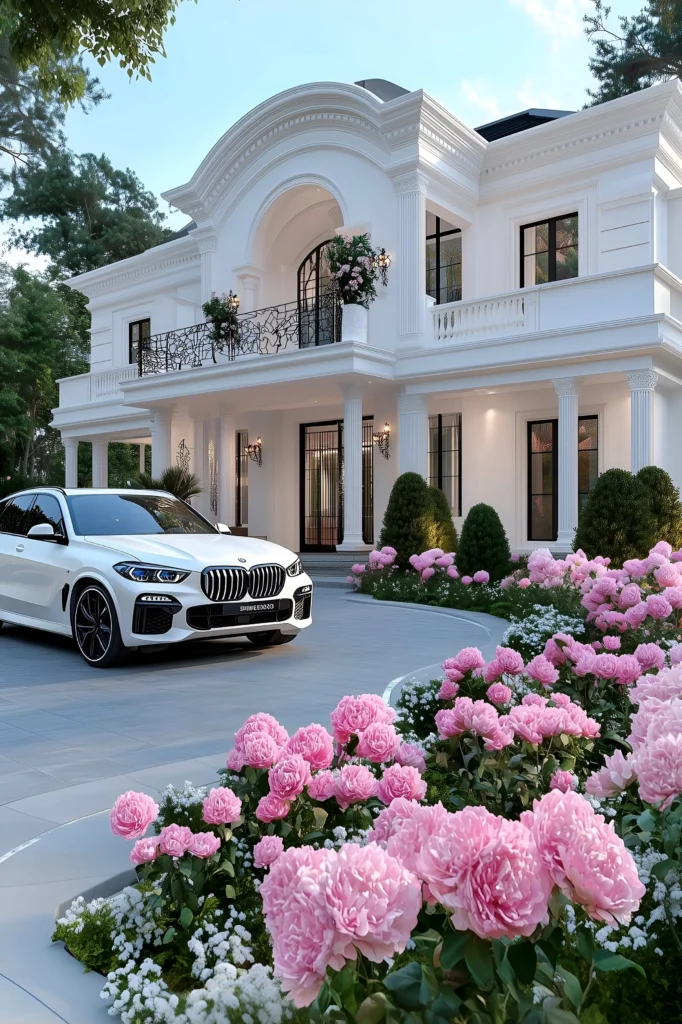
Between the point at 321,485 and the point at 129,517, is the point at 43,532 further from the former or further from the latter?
the point at 321,485

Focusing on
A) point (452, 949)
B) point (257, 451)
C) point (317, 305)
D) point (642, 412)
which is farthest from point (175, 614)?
point (257, 451)

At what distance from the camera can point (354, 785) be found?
238 centimetres

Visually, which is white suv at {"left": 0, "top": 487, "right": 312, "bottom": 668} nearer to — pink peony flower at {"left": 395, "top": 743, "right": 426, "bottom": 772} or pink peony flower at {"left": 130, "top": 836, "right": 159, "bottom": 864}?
pink peony flower at {"left": 395, "top": 743, "right": 426, "bottom": 772}

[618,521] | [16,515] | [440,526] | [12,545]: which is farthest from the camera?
[440,526]

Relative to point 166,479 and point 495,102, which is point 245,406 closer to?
point 166,479

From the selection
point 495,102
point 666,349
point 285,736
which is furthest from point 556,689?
point 495,102

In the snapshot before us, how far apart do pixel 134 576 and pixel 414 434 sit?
35.8 feet

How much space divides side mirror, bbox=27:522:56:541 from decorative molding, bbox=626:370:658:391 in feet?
35.0

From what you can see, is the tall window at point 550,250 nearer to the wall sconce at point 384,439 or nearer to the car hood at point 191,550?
the wall sconce at point 384,439

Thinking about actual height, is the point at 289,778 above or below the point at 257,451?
below

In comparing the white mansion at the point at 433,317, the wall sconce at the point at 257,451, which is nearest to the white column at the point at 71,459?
the white mansion at the point at 433,317

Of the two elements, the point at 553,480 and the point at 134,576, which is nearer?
the point at 134,576

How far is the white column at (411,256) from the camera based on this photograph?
17.4 meters

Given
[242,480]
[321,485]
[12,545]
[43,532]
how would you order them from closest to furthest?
1. [43,532]
2. [12,545]
3. [321,485]
4. [242,480]
